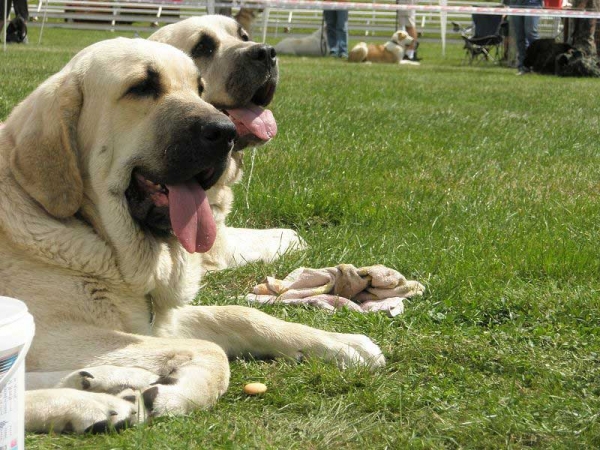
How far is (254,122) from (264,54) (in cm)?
39

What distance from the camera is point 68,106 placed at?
325 cm

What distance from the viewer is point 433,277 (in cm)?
422

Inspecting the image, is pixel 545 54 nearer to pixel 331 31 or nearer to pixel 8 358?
pixel 331 31

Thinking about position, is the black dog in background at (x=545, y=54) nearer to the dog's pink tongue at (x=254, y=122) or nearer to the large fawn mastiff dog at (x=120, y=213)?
the dog's pink tongue at (x=254, y=122)

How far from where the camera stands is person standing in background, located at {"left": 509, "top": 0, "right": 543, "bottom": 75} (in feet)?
59.0

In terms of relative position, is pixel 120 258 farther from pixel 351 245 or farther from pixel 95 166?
pixel 351 245

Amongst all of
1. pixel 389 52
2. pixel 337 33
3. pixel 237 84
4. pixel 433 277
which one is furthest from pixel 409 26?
pixel 433 277

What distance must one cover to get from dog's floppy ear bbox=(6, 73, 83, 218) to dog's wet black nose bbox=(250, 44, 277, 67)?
1825mm

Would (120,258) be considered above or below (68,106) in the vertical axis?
below

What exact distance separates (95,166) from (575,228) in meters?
2.93

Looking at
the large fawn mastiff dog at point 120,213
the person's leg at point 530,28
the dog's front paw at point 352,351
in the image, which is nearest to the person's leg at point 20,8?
the person's leg at point 530,28

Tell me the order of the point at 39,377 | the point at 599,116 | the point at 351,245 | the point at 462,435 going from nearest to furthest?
the point at 462,435, the point at 39,377, the point at 351,245, the point at 599,116

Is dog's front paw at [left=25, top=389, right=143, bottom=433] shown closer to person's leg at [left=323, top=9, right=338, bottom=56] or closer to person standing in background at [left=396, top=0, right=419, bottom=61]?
person standing in background at [left=396, top=0, right=419, bottom=61]

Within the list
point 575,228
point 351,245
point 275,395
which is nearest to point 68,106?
point 275,395
